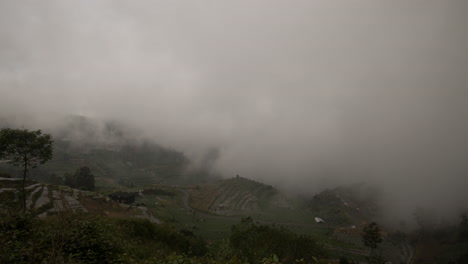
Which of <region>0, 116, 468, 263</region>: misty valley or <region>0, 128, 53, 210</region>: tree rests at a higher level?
<region>0, 128, 53, 210</region>: tree

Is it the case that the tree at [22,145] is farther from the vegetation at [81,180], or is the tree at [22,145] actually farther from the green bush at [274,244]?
the vegetation at [81,180]

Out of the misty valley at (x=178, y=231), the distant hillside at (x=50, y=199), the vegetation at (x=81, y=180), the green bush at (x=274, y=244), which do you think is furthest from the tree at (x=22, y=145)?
the vegetation at (x=81, y=180)

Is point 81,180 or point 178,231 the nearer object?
point 178,231

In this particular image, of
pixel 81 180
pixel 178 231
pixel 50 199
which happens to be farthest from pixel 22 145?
pixel 81 180

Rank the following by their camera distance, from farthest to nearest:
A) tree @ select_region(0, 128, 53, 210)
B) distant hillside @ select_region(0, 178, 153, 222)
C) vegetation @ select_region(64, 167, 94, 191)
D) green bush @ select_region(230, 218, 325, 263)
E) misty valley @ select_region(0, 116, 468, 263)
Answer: vegetation @ select_region(64, 167, 94, 191)
distant hillside @ select_region(0, 178, 153, 222)
green bush @ select_region(230, 218, 325, 263)
tree @ select_region(0, 128, 53, 210)
misty valley @ select_region(0, 116, 468, 263)

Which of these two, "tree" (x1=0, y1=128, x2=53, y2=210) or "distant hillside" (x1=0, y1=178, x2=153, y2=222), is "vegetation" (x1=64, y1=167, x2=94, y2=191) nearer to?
"distant hillside" (x1=0, y1=178, x2=153, y2=222)

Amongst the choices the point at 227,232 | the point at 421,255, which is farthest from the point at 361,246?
the point at 227,232

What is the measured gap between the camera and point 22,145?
40.3 metres

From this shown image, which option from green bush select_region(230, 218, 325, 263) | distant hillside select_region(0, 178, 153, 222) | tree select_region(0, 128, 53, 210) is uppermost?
tree select_region(0, 128, 53, 210)

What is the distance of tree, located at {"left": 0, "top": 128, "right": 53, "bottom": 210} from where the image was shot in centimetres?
3909

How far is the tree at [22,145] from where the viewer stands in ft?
128

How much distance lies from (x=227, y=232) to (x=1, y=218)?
107144 mm

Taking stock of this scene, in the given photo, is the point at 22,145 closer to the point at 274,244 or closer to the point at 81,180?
the point at 274,244

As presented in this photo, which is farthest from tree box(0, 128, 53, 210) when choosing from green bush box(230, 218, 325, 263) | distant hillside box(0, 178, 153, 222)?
green bush box(230, 218, 325, 263)
